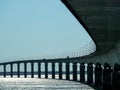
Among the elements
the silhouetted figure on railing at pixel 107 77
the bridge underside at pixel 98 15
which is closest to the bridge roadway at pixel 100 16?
the bridge underside at pixel 98 15

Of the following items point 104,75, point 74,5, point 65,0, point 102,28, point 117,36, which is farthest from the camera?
point 104,75

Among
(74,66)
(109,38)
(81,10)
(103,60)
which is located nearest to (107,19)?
(81,10)

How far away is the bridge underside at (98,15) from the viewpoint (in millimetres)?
39906

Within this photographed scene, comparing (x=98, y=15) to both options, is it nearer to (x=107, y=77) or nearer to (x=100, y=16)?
(x=100, y=16)

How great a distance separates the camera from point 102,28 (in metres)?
55.7

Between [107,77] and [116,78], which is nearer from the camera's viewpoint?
[116,78]

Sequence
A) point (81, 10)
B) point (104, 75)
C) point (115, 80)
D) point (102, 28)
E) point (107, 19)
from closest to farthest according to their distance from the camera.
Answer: point (81, 10), point (107, 19), point (102, 28), point (115, 80), point (104, 75)

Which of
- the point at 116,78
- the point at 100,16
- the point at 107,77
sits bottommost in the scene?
the point at 107,77

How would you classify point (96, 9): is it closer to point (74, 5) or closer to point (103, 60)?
point (74, 5)

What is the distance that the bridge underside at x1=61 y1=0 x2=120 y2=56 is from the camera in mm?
39906

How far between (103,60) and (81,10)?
53.2 metres

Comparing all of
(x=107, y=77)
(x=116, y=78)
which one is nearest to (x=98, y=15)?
(x=116, y=78)

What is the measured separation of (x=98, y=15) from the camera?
4650cm

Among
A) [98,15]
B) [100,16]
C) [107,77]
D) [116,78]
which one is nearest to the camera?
[98,15]
